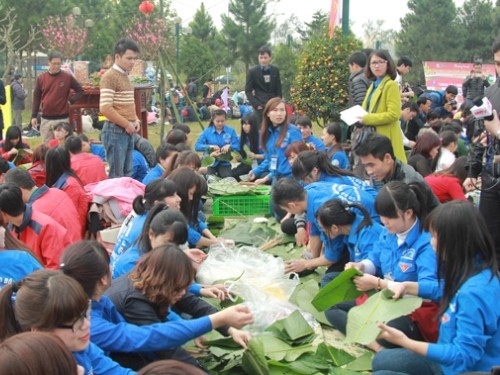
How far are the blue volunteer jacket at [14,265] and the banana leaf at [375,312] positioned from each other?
1472 mm

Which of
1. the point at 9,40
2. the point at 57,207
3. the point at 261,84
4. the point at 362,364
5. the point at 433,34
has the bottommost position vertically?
the point at 362,364

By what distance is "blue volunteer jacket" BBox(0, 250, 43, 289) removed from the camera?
119 inches

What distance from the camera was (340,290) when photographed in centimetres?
335

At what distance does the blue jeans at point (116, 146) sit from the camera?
647cm

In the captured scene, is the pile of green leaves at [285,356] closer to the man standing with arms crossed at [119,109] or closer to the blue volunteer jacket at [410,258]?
the blue volunteer jacket at [410,258]

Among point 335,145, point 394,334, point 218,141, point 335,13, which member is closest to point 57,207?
point 394,334

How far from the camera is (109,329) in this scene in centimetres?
272

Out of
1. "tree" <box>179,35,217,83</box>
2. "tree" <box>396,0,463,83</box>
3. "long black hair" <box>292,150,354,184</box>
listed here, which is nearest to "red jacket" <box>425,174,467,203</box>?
"long black hair" <box>292,150,354,184</box>

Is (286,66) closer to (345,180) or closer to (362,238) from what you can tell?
(345,180)

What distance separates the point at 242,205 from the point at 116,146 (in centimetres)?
133

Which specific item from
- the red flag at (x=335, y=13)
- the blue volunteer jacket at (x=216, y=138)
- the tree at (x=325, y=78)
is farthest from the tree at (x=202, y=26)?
the blue volunteer jacket at (x=216, y=138)

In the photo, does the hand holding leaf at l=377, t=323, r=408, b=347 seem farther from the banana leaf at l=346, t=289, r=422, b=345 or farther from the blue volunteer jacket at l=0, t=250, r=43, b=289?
the blue volunteer jacket at l=0, t=250, r=43, b=289

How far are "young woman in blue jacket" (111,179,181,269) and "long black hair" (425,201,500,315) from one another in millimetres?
1910

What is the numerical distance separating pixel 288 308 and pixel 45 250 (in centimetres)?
139
